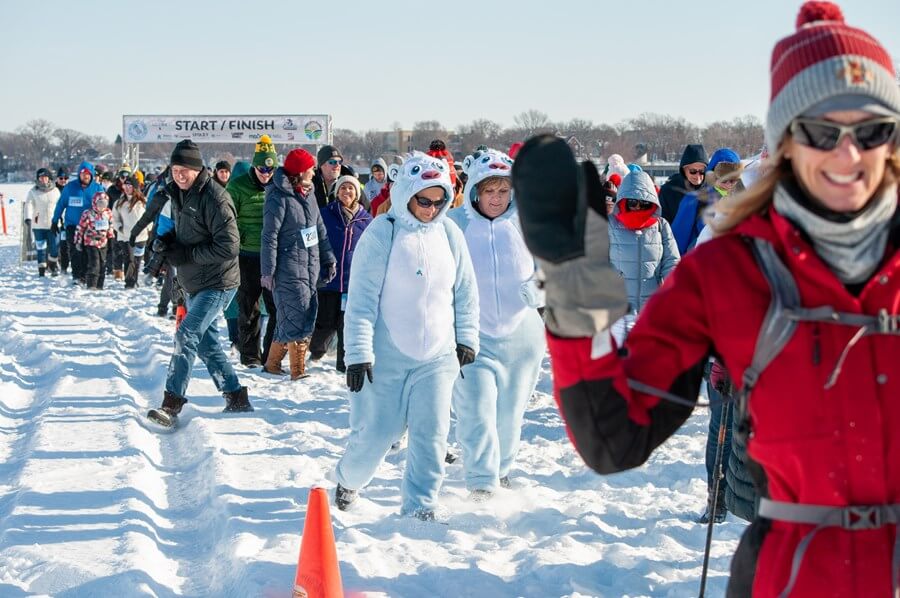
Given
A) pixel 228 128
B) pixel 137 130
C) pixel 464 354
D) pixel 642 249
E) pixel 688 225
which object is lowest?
pixel 464 354

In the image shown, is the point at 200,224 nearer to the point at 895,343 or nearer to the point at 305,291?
the point at 305,291

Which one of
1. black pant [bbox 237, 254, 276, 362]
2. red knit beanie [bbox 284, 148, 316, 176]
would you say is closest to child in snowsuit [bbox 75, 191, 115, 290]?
black pant [bbox 237, 254, 276, 362]

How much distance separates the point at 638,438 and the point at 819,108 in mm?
684

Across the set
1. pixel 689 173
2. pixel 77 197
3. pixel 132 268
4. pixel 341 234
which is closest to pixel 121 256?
pixel 132 268

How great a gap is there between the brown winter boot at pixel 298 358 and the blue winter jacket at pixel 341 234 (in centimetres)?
62

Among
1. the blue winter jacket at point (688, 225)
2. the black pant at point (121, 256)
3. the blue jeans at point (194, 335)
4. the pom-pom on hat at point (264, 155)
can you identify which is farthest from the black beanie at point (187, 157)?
the black pant at point (121, 256)

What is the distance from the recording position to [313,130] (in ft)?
108

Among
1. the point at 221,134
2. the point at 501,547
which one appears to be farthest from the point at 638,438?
the point at 221,134

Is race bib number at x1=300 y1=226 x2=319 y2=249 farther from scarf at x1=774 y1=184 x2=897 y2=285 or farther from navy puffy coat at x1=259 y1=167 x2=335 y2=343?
scarf at x1=774 y1=184 x2=897 y2=285

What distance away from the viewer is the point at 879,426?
5.64ft

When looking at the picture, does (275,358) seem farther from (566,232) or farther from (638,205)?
(566,232)

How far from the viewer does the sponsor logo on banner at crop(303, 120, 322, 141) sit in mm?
33031

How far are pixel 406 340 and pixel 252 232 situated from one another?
498cm

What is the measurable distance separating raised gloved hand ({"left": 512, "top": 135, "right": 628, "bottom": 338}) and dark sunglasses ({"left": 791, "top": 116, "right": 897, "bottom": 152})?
405 mm
